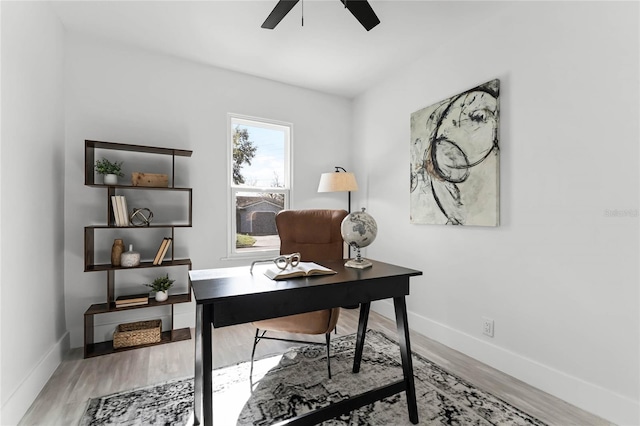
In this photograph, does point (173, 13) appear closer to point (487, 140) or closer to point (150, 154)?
point (150, 154)

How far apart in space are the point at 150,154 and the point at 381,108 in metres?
2.45

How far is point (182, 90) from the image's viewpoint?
2.96 metres

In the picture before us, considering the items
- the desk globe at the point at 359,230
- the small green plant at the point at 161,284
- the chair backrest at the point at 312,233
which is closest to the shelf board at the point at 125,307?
the small green plant at the point at 161,284

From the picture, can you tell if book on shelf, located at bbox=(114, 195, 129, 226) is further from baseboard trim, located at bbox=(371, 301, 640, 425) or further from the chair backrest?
baseboard trim, located at bbox=(371, 301, 640, 425)

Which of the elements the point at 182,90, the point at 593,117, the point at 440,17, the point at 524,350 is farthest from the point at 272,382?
the point at 440,17

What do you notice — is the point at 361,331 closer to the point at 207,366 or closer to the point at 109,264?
the point at 207,366

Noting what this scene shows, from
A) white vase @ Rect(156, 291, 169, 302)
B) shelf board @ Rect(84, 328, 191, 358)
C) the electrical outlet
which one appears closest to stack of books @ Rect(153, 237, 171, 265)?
white vase @ Rect(156, 291, 169, 302)

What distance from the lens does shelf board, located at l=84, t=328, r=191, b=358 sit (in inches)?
93.7

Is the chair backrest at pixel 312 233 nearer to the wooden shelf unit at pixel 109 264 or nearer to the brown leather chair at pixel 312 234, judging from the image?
the brown leather chair at pixel 312 234

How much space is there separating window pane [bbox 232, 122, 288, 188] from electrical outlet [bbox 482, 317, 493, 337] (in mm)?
2398

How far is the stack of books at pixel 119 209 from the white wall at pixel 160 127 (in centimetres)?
26

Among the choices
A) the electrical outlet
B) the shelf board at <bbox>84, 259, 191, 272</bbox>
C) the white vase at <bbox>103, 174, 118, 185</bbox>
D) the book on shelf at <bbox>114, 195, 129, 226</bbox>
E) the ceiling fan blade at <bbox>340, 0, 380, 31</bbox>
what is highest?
the ceiling fan blade at <bbox>340, 0, 380, 31</bbox>

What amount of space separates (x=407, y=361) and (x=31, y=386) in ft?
7.19

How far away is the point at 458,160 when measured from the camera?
2494 mm
